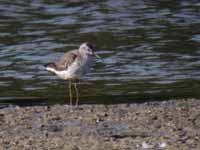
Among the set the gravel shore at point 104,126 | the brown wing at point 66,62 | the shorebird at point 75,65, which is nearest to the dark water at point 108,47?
the shorebird at point 75,65

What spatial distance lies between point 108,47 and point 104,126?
310 inches

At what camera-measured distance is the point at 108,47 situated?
18.7 m

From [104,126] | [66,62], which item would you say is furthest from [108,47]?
[104,126]

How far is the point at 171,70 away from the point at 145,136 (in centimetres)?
612

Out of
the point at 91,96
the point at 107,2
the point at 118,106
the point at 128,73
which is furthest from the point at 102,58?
the point at 107,2

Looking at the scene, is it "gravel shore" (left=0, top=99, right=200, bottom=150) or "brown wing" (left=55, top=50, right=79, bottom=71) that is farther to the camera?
"brown wing" (left=55, top=50, right=79, bottom=71)

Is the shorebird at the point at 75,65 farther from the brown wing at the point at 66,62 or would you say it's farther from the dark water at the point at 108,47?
the dark water at the point at 108,47

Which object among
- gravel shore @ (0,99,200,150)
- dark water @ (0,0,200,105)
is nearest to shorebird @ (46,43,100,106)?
dark water @ (0,0,200,105)

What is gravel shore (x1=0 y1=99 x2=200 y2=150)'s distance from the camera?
9.72 metres

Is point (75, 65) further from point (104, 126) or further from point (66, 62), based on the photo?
point (104, 126)

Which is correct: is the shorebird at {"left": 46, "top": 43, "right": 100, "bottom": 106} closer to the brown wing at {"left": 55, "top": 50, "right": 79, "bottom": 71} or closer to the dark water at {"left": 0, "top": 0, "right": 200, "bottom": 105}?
the brown wing at {"left": 55, "top": 50, "right": 79, "bottom": 71}

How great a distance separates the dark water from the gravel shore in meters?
1.42

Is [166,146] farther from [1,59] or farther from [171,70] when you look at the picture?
[1,59]

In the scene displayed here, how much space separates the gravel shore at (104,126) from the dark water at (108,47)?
142 cm
